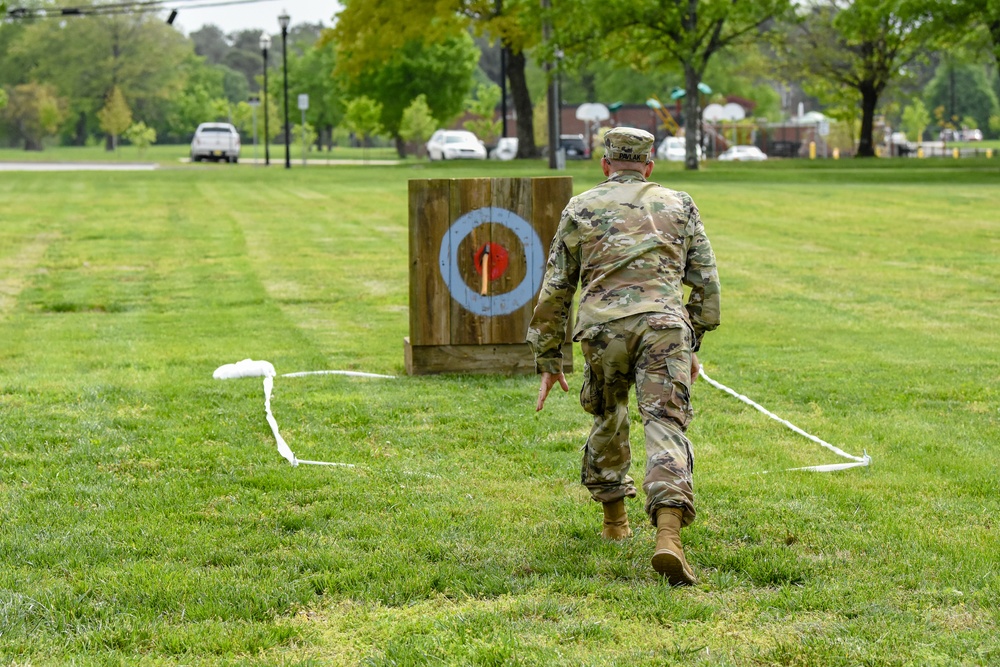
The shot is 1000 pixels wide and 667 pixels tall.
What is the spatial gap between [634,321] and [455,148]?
5104cm

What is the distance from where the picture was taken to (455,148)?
55469 mm

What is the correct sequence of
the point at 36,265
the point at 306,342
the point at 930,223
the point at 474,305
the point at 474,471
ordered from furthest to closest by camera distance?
the point at 930,223, the point at 36,265, the point at 306,342, the point at 474,305, the point at 474,471

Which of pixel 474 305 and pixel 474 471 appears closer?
pixel 474 471

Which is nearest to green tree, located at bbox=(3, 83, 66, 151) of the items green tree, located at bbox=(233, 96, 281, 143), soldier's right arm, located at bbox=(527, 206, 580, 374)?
green tree, located at bbox=(233, 96, 281, 143)

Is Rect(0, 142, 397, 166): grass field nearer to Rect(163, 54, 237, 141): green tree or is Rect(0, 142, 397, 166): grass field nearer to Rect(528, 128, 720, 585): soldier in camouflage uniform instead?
Rect(163, 54, 237, 141): green tree

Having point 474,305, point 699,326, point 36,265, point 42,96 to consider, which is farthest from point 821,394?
point 42,96

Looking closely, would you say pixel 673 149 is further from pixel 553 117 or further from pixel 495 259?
pixel 495 259

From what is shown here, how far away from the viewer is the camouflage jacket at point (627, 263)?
16.8ft

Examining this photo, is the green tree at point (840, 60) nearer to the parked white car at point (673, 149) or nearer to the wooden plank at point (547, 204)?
the parked white car at point (673, 149)

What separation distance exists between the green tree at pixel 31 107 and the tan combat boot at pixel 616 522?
272ft

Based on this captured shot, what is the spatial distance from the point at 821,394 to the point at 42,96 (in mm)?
84680

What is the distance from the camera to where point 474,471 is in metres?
6.62

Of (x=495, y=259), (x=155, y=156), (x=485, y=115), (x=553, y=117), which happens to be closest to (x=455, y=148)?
(x=553, y=117)

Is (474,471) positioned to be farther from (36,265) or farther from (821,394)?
(36,265)
